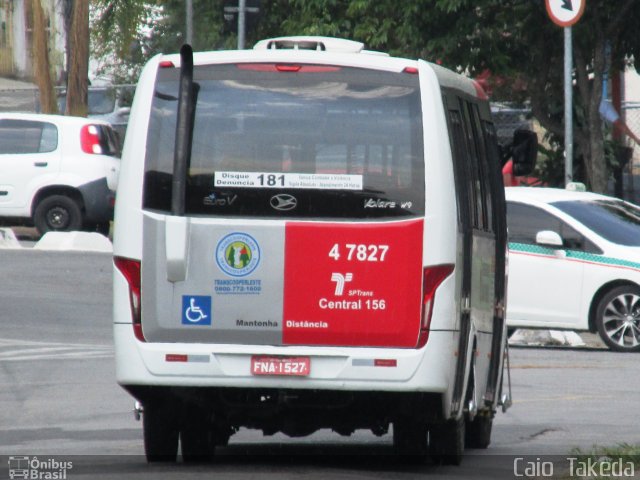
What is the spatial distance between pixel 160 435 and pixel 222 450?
3.79 ft

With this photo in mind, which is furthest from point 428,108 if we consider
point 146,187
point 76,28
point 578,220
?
point 76,28

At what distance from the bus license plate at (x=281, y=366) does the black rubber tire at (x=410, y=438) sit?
1001mm

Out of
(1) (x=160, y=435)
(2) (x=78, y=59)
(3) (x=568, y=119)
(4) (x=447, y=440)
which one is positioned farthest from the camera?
(2) (x=78, y=59)

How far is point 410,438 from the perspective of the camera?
10.1 m

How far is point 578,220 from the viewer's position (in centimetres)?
1906

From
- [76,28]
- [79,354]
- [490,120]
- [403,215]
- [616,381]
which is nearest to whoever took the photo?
[403,215]

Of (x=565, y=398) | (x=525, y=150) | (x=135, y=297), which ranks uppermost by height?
(x=525, y=150)

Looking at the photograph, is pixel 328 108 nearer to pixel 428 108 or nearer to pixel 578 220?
pixel 428 108

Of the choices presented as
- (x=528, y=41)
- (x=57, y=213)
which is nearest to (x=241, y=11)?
(x=528, y=41)

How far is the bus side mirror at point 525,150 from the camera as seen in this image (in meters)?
12.4

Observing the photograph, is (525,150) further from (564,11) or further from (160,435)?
(564,11)

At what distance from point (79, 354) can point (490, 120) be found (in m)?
6.88

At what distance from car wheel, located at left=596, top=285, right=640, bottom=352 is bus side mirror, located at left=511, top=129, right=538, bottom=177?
660cm

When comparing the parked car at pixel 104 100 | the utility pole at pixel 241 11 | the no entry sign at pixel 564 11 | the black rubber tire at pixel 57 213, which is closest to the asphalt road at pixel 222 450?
the black rubber tire at pixel 57 213
